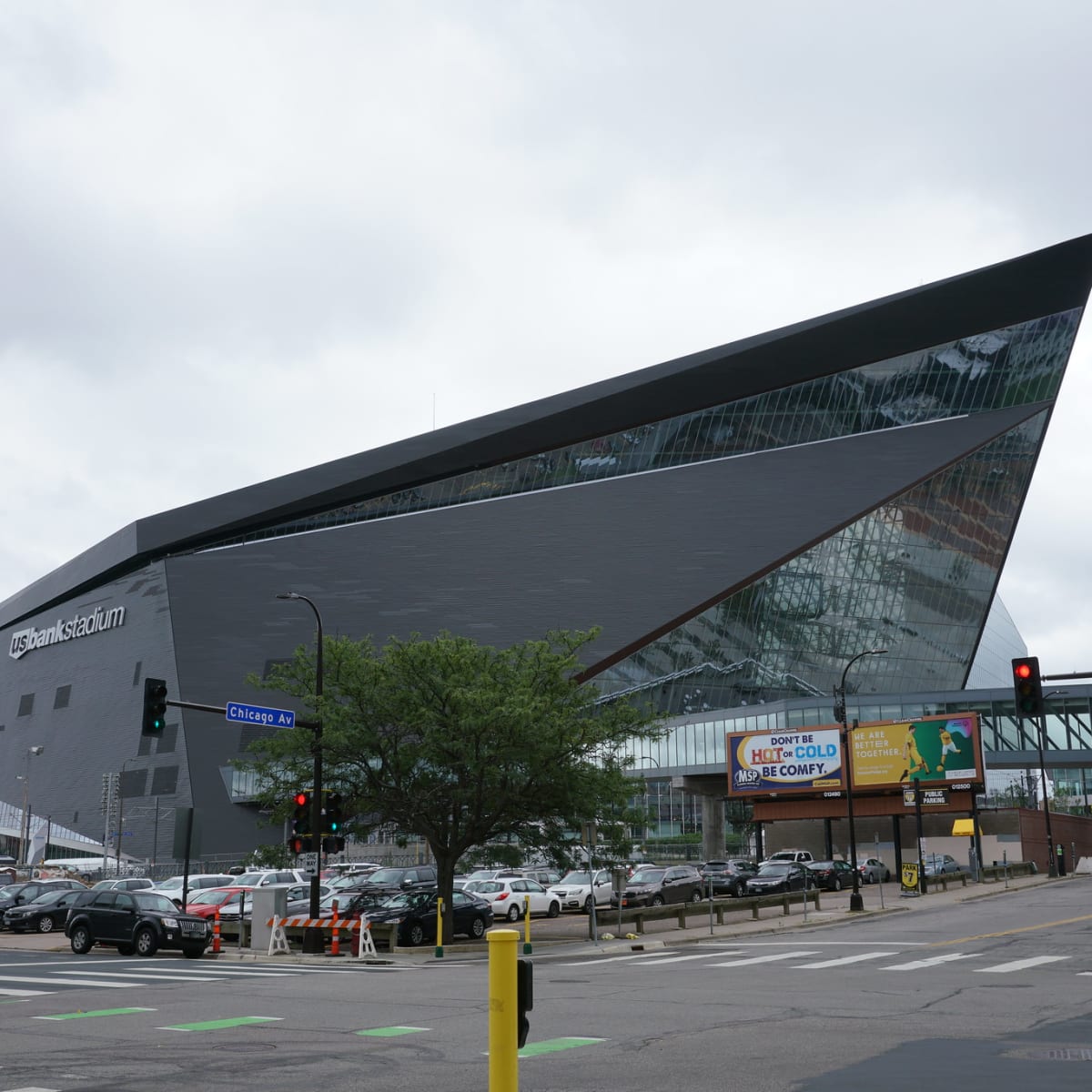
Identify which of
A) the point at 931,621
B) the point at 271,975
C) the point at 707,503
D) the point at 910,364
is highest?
the point at 910,364

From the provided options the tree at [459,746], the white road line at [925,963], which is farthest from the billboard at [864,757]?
the white road line at [925,963]

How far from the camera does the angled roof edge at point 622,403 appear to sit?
279 ft

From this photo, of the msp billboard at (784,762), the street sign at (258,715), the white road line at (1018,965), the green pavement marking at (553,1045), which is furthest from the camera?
the msp billboard at (784,762)

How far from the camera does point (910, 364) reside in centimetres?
9338

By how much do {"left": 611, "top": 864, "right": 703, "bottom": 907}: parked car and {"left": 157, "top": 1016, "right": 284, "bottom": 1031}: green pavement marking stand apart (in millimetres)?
27867

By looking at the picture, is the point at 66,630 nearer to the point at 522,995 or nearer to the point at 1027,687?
the point at 1027,687

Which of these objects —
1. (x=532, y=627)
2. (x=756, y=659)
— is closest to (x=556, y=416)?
(x=532, y=627)

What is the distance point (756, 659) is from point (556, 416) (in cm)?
2343

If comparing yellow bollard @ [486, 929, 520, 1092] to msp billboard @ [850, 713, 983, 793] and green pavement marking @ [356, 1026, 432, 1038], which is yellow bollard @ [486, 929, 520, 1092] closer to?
green pavement marking @ [356, 1026, 432, 1038]

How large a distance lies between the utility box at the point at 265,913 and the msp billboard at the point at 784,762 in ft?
120

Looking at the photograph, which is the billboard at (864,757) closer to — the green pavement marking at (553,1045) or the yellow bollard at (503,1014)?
the green pavement marking at (553,1045)

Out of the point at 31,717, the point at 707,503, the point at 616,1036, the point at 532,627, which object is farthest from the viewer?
the point at 31,717

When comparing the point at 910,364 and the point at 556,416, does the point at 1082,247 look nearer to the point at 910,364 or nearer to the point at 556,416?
the point at 910,364

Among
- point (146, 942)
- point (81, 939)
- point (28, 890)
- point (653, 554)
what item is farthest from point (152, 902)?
point (653, 554)
